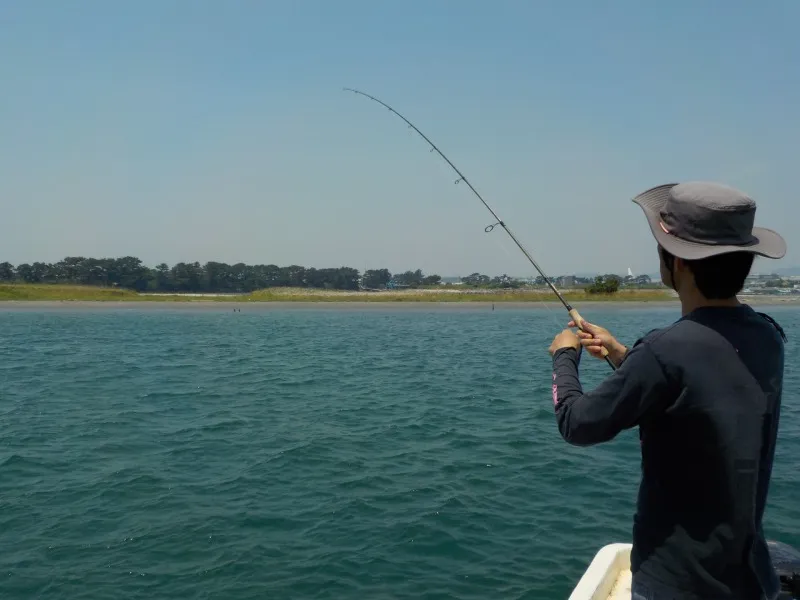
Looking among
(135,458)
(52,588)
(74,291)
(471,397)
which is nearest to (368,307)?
(74,291)

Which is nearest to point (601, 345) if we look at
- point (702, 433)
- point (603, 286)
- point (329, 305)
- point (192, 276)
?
point (702, 433)

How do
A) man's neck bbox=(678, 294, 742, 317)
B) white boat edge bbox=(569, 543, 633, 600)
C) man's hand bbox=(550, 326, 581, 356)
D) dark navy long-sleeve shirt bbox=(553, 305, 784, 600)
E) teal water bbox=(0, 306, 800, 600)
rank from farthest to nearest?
teal water bbox=(0, 306, 800, 600)
white boat edge bbox=(569, 543, 633, 600)
man's hand bbox=(550, 326, 581, 356)
man's neck bbox=(678, 294, 742, 317)
dark navy long-sleeve shirt bbox=(553, 305, 784, 600)

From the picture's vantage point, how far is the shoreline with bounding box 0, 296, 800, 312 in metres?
70.6

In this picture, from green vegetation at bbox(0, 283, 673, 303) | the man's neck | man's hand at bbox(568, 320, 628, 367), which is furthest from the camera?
green vegetation at bbox(0, 283, 673, 303)

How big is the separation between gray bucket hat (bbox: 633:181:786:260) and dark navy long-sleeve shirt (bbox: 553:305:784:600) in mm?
189

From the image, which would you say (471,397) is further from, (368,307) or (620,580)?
(368,307)

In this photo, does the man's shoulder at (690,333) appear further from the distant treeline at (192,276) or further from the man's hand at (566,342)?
the distant treeline at (192,276)

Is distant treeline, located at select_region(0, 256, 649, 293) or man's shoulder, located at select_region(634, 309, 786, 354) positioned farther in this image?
distant treeline, located at select_region(0, 256, 649, 293)

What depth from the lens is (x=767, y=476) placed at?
2172 millimetres

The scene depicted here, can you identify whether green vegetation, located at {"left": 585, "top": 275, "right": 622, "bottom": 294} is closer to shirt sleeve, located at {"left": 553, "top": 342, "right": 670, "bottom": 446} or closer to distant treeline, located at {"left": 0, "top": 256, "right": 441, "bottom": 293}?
distant treeline, located at {"left": 0, "top": 256, "right": 441, "bottom": 293}

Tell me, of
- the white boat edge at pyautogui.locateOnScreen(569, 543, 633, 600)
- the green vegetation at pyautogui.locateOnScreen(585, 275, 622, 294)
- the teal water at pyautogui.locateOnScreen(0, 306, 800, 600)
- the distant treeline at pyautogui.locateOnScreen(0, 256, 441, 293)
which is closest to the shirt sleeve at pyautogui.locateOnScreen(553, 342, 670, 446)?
the white boat edge at pyautogui.locateOnScreen(569, 543, 633, 600)

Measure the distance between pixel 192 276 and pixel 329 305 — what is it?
52.5 metres

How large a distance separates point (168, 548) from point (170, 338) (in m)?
31.5

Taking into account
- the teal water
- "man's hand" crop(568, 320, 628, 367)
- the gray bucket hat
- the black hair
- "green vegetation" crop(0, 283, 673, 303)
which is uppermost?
the gray bucket hat
